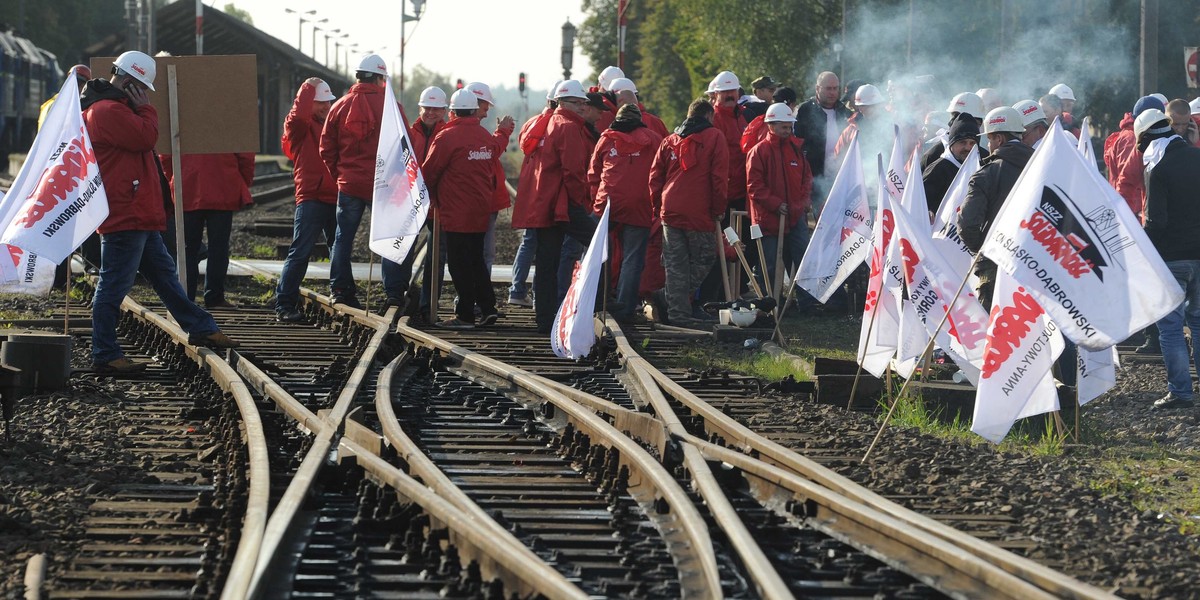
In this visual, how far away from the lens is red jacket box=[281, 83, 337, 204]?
14.0 metres

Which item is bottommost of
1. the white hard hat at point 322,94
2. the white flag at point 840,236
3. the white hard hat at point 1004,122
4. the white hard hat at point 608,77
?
the white flag at point 840,236

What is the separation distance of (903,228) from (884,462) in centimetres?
147

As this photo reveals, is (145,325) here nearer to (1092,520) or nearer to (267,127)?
(1092,520)

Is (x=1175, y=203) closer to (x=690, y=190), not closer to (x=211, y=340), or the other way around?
(x=690, y=190)

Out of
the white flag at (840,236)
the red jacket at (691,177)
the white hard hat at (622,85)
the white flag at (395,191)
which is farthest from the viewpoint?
the white hard hat at (622,85)

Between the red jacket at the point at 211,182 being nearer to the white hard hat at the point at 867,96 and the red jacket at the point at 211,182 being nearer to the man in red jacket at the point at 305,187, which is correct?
the man in red jacket at the point at 305,187

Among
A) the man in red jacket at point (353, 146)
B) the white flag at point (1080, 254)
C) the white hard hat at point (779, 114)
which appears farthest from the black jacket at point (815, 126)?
the white flag at point (1080, 254)

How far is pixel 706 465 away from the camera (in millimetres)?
7133

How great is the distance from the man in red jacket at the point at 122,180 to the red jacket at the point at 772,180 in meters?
5.35

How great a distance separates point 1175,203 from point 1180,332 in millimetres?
874

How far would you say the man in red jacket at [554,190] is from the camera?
42.7 ft

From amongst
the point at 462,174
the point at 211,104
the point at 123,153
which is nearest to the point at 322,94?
the point at 211,104

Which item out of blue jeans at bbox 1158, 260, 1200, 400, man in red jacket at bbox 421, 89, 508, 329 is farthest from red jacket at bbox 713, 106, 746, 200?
blue jeans at bbox 1158, 260, 1200, 400

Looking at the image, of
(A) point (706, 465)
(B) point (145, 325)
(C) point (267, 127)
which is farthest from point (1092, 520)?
(C) point (267, 127)
